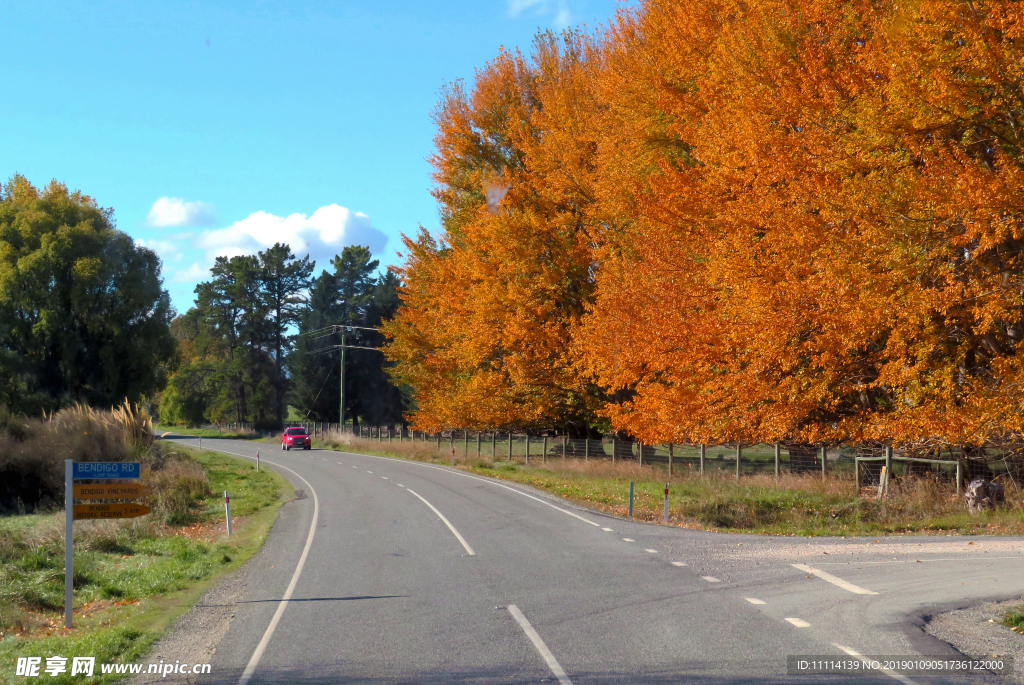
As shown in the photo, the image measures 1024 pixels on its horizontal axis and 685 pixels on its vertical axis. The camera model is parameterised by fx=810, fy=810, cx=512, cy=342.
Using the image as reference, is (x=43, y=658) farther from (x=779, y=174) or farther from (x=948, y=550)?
(x=779, y=174)

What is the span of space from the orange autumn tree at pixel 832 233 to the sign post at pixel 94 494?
12.6 m

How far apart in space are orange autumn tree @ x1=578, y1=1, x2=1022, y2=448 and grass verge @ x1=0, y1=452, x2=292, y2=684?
37.7ft

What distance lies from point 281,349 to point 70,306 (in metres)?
60.7

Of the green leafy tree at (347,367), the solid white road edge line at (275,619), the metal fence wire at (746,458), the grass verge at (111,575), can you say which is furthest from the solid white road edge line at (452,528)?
the green leafy tree at (347,367)

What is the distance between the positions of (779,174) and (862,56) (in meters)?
2.83

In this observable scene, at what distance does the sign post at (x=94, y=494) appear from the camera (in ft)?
32.8

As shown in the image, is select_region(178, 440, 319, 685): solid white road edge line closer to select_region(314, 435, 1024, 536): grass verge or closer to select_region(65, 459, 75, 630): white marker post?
select_region(65, 459, 75, 630): white marker post

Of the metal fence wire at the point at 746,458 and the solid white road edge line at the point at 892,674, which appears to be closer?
the solid white road edge line at the point at 892,674

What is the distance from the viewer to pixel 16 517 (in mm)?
22422

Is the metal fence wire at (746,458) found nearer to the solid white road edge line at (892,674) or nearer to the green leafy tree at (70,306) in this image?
the solid white road edge line at (892,674)

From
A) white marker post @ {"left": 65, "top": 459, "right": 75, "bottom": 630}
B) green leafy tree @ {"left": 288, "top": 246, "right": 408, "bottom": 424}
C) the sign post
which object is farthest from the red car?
white marker post @ {"left": 65, "top": 459, "right": 75, "bottom": 630}

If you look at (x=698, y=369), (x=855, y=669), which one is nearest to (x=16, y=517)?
(x=698, y=369)

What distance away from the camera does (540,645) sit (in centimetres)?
816

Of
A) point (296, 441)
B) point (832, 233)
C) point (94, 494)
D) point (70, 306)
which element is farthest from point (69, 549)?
point (296, 441)
